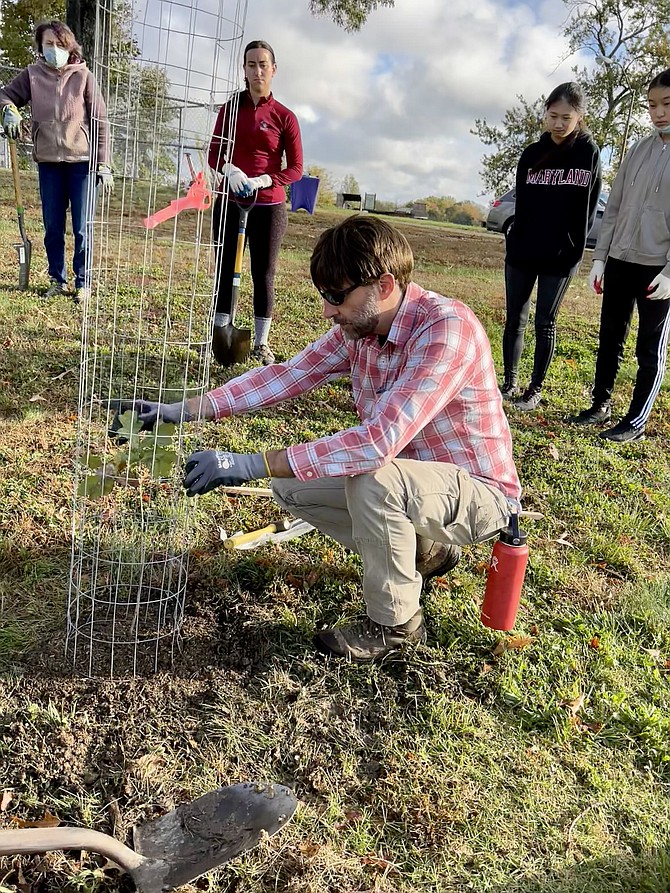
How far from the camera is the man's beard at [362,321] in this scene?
2.14m

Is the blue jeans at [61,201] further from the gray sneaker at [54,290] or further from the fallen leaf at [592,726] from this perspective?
the fallen leaf at [592,726]

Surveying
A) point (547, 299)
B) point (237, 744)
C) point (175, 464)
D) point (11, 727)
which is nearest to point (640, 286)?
point (547, 299)

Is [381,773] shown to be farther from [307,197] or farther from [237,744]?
[307,197]

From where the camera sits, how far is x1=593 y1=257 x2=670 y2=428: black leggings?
4090mm

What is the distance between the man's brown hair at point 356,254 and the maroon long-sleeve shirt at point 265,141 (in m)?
2.56

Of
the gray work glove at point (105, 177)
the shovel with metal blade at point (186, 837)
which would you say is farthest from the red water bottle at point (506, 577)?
the gray work glove at point (105, 177)

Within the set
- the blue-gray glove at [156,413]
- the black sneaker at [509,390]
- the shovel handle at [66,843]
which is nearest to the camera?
the shovel handle at [66,843]

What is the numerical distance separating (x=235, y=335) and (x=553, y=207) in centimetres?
210

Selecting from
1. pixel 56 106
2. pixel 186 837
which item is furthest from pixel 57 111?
pixel 186 837

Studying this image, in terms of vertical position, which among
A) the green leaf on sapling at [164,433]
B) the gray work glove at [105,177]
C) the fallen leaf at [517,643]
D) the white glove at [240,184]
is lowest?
the fallen leaf at [517,643]

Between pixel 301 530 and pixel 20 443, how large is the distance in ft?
4.91

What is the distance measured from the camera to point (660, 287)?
3.86 metres

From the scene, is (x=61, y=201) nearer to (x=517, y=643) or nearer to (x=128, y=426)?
(x=128, y=426)

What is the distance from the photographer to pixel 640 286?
4.15 meters
